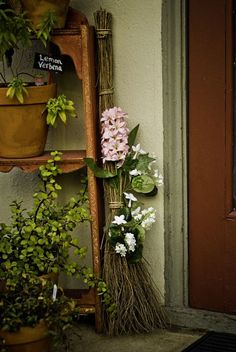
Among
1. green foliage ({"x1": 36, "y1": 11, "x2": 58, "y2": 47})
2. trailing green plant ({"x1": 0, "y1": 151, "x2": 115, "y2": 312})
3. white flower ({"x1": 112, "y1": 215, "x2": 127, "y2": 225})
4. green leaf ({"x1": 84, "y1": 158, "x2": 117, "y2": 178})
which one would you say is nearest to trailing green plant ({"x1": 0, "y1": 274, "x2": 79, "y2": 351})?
trailing green plant ({"x1": 0, "y1": 151, "x2": 115, "y2": 312})

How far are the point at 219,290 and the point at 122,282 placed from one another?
1.71 feet

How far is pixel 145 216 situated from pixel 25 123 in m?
0.78

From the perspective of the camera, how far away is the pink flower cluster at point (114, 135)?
388 centimetres

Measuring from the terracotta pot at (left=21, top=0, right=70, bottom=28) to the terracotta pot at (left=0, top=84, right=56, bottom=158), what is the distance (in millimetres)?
334

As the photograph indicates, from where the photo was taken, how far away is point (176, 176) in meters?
4.04

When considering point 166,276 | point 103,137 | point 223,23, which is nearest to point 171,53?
point 223,23

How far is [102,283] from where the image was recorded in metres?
3.91

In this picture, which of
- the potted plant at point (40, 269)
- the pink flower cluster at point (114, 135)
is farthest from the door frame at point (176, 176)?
the potted plant at point (40, 269)

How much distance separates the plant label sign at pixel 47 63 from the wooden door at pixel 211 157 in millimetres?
674

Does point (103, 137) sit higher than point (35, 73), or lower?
lower

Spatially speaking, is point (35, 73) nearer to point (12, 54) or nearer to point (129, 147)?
point (12, 54)

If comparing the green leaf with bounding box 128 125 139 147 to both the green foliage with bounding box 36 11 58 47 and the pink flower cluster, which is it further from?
the green foliage with bounding box 36 11 58 47

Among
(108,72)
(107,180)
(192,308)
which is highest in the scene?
(108,72)

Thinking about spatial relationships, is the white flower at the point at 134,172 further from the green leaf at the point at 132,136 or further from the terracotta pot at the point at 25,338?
the terracotta pot at the point at 25,338
